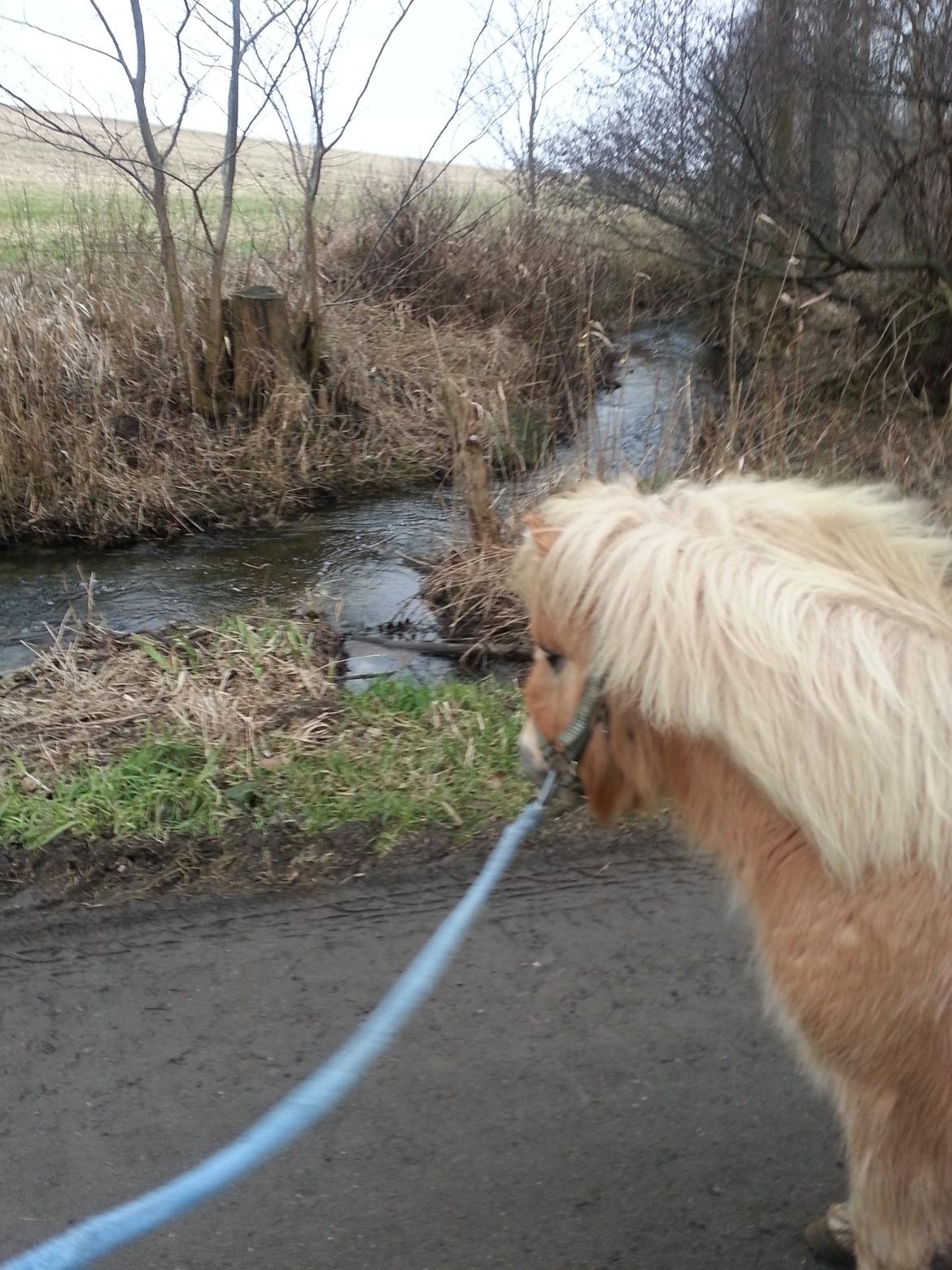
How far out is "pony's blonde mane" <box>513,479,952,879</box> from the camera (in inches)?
65.0

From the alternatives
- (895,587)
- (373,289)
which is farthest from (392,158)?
(895,587)

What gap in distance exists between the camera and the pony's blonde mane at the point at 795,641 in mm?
1651

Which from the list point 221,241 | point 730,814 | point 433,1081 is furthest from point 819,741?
point 221,241

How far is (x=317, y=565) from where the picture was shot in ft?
25.0

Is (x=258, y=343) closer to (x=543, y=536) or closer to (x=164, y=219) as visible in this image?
(x=164, y=219)

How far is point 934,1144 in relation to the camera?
172cm

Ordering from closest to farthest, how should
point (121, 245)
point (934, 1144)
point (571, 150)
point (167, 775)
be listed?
1. point (934, 1144)
2. point (167, 775)
3. point (121, 245)
4. point (571, 150)

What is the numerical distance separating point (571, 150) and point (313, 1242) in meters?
11.6

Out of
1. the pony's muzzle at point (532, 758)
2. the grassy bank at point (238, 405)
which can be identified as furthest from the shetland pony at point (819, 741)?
the grassy bank at point (238, 405)

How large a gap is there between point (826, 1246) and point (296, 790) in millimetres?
2426

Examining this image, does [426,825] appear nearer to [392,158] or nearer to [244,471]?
[244,471]

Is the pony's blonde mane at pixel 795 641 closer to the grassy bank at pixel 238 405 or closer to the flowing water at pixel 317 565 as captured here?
the flowing water at pixel 317 565

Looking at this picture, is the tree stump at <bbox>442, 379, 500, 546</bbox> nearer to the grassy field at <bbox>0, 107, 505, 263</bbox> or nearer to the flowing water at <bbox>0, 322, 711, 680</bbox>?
the flowing water at <bbox>0, 322, 711, 680</bbox>

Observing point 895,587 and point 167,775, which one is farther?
point 167,775
